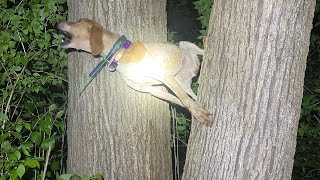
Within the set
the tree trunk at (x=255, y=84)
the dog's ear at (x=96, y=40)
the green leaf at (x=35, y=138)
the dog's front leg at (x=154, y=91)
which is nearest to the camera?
the tree trunk at (x=255, y=84)

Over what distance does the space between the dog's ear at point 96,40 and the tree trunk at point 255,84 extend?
3.14 ft

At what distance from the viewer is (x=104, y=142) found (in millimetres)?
3150

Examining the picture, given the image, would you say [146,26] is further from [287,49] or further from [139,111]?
[287,49]

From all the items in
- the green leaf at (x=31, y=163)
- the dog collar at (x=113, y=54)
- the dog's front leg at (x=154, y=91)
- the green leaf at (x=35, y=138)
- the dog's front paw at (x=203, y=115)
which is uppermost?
the dog collar at (x=113, y=54)

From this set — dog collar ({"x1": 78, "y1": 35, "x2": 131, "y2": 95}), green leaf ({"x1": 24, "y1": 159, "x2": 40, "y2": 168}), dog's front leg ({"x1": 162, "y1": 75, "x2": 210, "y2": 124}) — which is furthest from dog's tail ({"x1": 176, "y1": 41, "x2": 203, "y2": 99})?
green leaf ({"x1": 24, "y1": 159, "x2": 40, "y2": 168})

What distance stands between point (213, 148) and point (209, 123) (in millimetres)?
178

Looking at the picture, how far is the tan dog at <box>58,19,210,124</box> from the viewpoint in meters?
2.95

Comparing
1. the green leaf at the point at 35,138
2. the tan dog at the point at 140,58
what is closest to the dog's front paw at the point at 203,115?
the tan dog at the point at 140,58

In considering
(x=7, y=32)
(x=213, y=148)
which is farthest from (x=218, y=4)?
(x=7, y=32)

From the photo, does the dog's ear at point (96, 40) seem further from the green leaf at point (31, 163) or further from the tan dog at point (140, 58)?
the green leaf at point (31, 163)

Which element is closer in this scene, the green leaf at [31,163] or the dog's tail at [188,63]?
the green leaf at [31,163]

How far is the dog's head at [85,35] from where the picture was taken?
9.61 feet

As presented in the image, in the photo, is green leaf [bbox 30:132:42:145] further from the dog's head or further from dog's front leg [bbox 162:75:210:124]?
dog's front leg [bbox 162:75:210:124]

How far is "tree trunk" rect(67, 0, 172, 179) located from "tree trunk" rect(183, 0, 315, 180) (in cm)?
81
